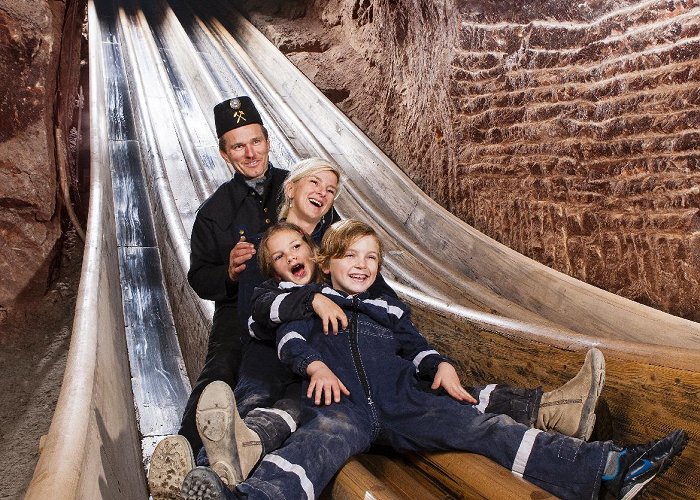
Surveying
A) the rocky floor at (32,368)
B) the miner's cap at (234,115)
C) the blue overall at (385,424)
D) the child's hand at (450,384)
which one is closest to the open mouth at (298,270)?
the blue overall at (385,424)

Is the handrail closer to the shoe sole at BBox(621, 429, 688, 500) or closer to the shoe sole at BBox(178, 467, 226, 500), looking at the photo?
the shoe sole at BBox(178, 467, 226, 500)

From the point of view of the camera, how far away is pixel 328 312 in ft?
5.07

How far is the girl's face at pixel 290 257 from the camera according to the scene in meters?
1.73

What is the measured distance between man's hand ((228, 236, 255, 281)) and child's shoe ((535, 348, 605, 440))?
2.72 feet

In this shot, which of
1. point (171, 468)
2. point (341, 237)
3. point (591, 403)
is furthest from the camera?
point (341, 237)

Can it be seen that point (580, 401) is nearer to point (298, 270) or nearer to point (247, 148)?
point (298, 270)

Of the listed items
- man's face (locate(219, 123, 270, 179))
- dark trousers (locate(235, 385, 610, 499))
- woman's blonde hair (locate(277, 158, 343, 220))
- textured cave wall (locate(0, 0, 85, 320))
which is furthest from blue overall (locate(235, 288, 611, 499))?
textured cave wall (locate(0, 0, 85, 320))

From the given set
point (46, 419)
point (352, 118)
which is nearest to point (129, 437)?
point (46, 419)

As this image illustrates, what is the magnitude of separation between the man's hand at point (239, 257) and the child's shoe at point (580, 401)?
829 millimetres

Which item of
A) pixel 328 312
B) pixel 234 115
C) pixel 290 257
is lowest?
pixel 328 312

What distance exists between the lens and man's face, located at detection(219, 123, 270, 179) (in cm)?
214

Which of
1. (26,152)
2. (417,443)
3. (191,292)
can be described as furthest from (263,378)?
(26,152)

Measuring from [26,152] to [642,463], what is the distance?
10.5 ft

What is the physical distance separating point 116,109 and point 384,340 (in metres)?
4.25
